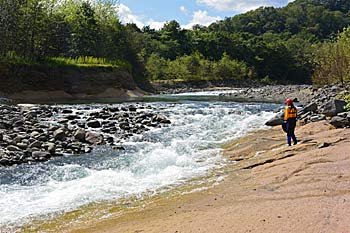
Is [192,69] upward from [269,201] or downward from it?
upward

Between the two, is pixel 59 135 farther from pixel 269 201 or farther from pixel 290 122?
pixel 269 201

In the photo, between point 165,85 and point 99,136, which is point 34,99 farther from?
point 165,85

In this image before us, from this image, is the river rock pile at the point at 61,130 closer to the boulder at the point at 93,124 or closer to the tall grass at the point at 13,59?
the boulder at the point at 93,124

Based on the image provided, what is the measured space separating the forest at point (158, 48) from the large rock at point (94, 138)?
22.9 metres

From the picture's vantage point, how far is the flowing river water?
8727 millimetres

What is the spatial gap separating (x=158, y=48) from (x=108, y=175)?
265 ft

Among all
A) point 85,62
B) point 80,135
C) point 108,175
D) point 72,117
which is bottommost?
point 108,175

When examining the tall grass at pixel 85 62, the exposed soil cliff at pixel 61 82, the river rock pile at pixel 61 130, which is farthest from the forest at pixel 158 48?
the river rock pile at pixel 61 130

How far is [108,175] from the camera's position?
11.3 m

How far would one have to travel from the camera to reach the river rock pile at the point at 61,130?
44.7 ft

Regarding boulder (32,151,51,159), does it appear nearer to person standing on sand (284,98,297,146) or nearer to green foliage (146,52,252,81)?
person standing on sand (284,98,297,146)

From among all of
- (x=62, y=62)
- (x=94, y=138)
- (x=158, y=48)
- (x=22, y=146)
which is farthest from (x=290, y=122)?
(x=158, y=48)

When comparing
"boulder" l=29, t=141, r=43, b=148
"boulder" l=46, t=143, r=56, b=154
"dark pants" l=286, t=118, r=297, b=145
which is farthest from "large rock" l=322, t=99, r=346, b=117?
"boulder" l=29, t=141, r=43, b=148

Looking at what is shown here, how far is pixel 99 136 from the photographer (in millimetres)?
16203
